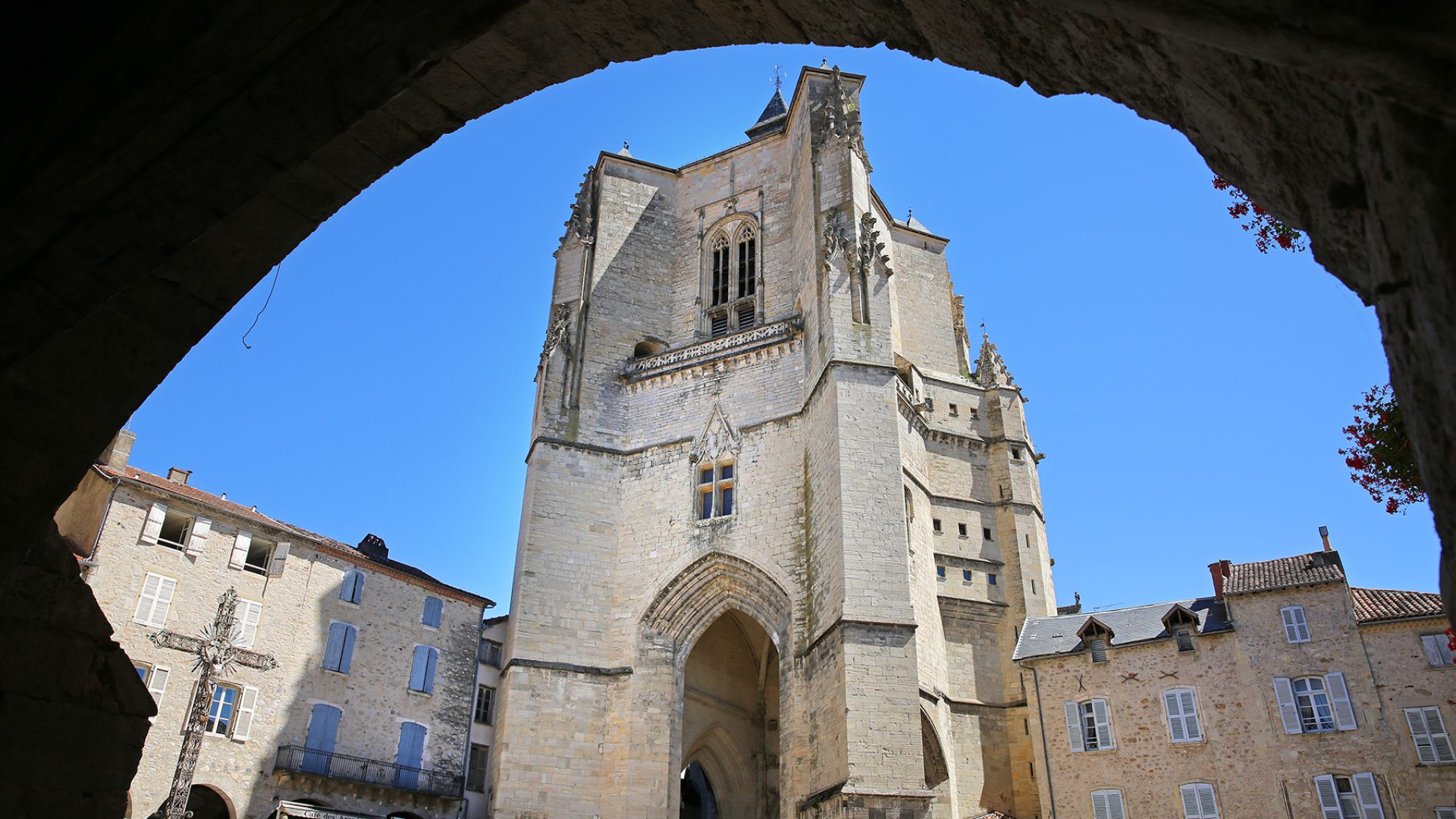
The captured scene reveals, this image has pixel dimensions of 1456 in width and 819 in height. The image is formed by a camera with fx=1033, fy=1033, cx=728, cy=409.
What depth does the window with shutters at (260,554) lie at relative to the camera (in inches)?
687

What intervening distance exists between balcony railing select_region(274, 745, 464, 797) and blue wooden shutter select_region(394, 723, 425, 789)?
0.01m

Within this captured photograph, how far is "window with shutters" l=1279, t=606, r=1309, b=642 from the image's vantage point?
17.2 meters

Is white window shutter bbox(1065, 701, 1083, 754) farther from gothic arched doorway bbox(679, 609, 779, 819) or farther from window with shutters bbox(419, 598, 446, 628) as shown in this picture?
window with shutters bbox(419, 598, 446, 628)

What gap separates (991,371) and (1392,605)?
9.45 m

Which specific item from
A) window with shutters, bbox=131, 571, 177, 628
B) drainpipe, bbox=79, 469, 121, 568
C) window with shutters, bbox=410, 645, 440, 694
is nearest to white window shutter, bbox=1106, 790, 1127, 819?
window with shutters, bbox=410, 645, 440, 694

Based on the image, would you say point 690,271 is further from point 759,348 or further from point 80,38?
point 80,38

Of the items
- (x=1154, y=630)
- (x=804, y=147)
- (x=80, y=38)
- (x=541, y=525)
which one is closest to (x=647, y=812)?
(x=541, y=525)

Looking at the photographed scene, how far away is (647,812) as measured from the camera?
16.0m

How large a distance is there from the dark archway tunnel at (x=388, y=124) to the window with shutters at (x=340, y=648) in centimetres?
1517

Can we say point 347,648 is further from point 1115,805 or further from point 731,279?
point 1115,805

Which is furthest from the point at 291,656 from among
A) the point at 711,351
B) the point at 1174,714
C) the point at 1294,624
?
the point at 1294,624

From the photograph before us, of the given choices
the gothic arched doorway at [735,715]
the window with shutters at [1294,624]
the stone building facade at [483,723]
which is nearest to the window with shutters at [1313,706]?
the window with shutters at [1294,624]

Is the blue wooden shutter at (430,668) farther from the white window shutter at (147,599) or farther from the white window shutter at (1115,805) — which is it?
the white window shutter at (1115,805)

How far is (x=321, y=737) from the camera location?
16797 millimetres
